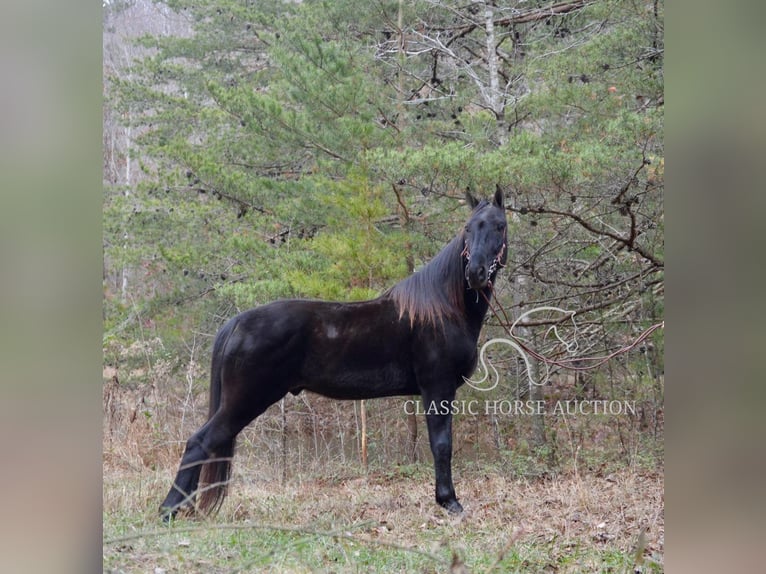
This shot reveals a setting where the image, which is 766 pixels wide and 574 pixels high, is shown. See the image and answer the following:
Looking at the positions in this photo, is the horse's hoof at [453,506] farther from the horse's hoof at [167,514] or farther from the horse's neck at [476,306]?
the horse's hoof at [167,514]

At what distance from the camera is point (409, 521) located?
443cm

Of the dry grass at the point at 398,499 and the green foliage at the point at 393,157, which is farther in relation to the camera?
the green foliage at the point at 393,157

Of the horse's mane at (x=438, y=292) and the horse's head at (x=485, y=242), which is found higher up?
the horse's head at (x=485, y=242)

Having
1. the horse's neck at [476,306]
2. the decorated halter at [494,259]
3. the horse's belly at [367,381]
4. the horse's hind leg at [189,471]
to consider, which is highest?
the decorated halter at [494,259]

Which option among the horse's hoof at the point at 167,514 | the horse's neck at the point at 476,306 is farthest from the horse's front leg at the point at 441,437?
the horse's hoof at the point at 167,514

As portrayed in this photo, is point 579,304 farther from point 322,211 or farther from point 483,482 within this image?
point 322,211

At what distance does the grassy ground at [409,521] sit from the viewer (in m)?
4.05

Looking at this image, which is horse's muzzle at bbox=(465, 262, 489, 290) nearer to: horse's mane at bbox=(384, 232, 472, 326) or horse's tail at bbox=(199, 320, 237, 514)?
horse's mane at bbox=(384, 232, 472, 326)

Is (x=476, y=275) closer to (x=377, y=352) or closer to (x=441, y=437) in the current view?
(x=377, y=352)

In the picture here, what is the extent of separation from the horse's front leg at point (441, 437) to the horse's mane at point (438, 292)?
20.0 inches

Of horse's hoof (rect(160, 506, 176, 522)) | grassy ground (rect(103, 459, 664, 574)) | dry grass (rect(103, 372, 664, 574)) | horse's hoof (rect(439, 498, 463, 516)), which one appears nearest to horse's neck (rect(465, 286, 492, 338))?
dry grass (rect(103, 372, 664, 574))

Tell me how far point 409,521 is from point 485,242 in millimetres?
1750

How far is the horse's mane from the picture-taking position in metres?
4.57
